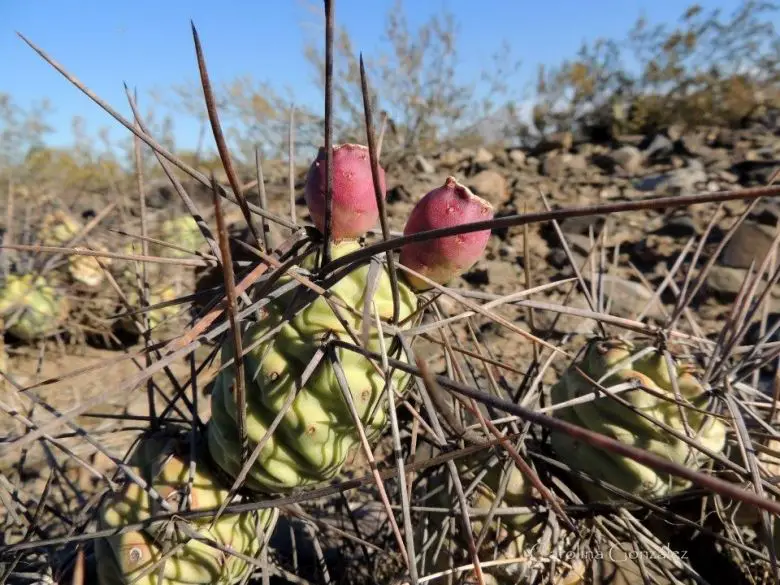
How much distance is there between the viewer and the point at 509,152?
535 centimetres

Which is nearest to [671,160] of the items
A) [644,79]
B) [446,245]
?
[644,79]

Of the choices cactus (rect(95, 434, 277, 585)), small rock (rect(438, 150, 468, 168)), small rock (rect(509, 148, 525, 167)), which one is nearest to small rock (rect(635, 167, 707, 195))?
small rock (rect(509, 148, 525, 167))

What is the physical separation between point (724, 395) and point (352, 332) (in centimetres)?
64

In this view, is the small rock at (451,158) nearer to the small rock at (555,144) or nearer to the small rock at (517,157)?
the small rock at (517,157)

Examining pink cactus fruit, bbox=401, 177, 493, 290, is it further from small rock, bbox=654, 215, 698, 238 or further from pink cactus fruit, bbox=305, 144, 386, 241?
small rock, bbox=654, 215, 698, 238

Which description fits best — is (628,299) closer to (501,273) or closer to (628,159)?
(501,273)

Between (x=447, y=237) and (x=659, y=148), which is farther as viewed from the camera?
(x=659, y=148)

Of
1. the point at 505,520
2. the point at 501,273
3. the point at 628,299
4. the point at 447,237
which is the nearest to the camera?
the point at 447,237

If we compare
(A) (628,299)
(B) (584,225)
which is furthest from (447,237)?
(B) (584,225)

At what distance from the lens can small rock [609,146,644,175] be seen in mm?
4691

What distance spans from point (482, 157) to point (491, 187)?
1.00 metres

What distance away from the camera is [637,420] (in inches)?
34.7

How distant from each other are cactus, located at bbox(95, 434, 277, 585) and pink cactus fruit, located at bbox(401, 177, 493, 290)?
44cm

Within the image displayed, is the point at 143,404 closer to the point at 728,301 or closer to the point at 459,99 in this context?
the point at 728,301
